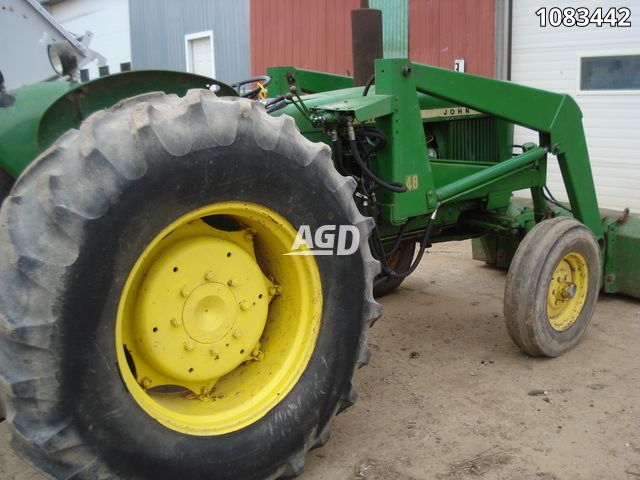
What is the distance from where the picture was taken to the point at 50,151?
1980 millimetres

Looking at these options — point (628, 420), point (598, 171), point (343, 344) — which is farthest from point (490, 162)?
point (598, 171)

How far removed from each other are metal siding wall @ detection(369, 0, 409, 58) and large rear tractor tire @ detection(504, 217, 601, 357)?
510 centimetres

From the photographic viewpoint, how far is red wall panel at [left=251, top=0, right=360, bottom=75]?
9.54 metres

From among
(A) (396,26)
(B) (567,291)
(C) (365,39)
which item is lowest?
(B) (567,291)

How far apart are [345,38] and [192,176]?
7.88 metres

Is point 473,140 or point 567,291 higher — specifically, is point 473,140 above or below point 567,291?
above

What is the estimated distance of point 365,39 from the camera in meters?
3.91

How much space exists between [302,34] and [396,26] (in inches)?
87.6

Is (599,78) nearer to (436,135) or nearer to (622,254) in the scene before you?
(622,254)

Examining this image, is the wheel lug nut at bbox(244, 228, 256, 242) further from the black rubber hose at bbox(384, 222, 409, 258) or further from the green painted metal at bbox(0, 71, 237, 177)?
the black rubber hose at bbox(384, 222, 409, 258)

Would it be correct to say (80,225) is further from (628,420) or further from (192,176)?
(628,420)

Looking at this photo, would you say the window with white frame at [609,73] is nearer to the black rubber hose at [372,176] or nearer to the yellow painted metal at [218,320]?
the black rubber hose at [372,176]

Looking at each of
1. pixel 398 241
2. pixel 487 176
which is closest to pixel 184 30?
pixel 487 176

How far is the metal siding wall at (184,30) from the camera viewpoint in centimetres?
1223
